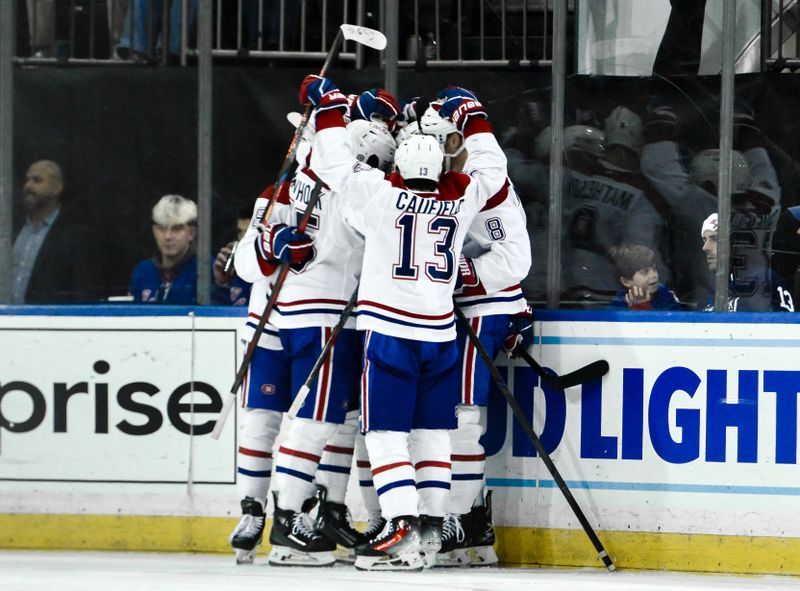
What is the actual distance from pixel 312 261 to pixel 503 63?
1.01 m

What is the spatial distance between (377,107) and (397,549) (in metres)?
1.41

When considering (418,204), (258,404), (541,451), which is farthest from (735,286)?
(258,404)

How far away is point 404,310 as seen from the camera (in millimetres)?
4281

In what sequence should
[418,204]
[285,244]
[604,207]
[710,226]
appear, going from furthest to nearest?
[604,207] → [710,226] → [285,244] → [418,204]

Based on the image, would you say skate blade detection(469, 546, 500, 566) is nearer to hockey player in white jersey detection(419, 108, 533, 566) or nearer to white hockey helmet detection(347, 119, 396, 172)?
hockey player in white jersey detection(419, 108, 533, 566)

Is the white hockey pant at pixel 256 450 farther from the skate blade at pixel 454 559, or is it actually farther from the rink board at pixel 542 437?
the skate blade at pixel 454 559

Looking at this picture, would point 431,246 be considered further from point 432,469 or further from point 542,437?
point 542,437

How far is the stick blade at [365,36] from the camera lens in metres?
4.53

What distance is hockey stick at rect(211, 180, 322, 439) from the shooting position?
14.5 ft

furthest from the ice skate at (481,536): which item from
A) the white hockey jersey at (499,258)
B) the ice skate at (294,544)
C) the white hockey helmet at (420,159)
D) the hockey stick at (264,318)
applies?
the white hockey helmet at (420,159)

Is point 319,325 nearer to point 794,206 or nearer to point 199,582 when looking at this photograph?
point 199,582

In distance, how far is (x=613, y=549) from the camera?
462 cm

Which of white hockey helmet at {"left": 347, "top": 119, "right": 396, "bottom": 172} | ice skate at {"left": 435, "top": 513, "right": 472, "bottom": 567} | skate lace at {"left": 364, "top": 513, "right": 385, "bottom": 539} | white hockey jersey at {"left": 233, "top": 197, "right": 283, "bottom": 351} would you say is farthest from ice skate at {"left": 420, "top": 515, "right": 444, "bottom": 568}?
white hockey helmet at {"left": 347, "top": 119, "right": 396, "bottom": 172}

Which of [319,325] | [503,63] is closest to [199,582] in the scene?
[319,325]
